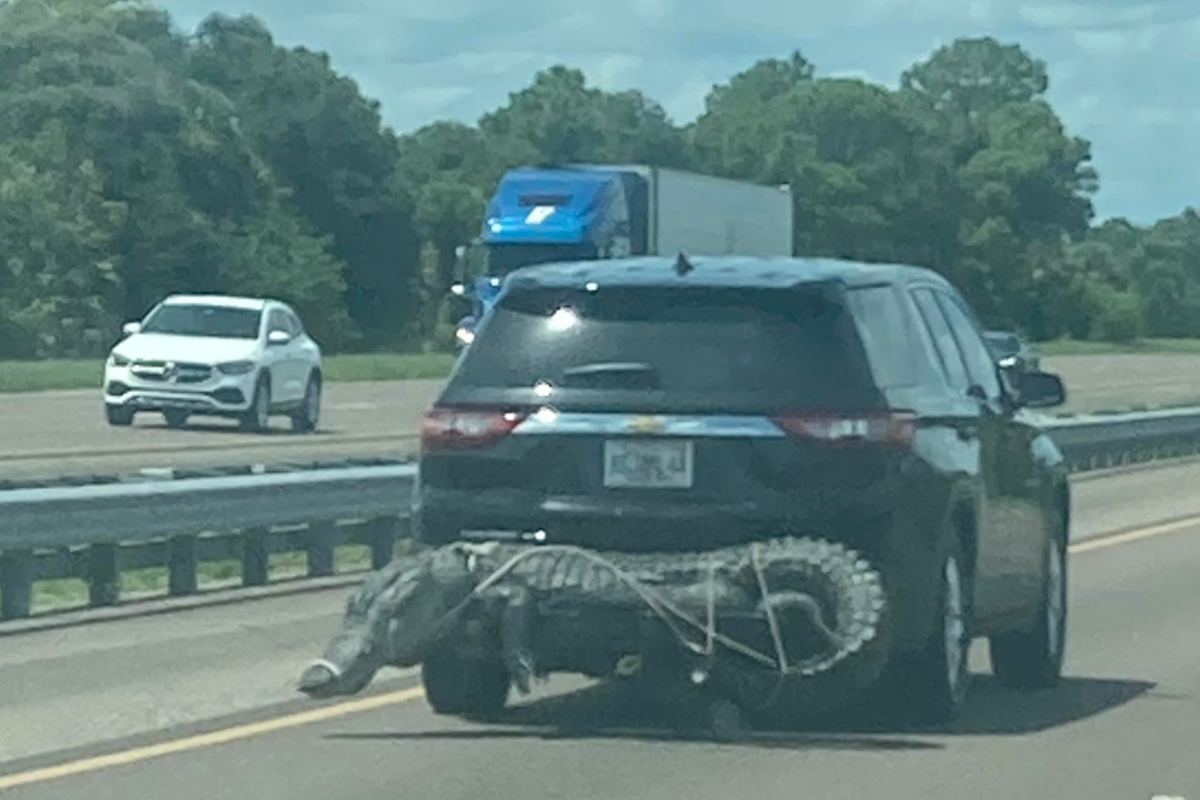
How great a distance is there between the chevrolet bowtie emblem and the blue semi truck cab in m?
34.3

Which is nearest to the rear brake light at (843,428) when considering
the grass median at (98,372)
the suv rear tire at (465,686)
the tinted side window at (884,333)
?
the tinted side window at (884,333)

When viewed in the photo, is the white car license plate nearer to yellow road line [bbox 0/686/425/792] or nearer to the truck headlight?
yellow road line [bbox 0/686/425/792]

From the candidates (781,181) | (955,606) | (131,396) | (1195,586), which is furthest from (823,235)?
(955,606)

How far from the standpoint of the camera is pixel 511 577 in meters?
12.3

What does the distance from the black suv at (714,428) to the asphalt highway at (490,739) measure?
2.19 feet

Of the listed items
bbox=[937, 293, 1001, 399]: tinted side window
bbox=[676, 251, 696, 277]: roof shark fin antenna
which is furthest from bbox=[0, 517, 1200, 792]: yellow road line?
bbox=[937, 293, 1001, 399]: tinted side window

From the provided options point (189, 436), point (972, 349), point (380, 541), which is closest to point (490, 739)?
point (972, 349)

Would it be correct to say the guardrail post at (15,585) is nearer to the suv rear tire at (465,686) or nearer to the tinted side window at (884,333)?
the suv rear tire at (465,686)

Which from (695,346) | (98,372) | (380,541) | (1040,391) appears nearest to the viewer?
(695,346)

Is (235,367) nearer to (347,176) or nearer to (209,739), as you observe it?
(209,739)

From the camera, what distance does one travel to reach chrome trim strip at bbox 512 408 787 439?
12359 millimetres

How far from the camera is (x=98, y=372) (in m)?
59.1

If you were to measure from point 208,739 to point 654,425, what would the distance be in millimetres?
1964

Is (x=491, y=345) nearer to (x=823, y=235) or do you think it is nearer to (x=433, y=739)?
(x=433, y=739)
